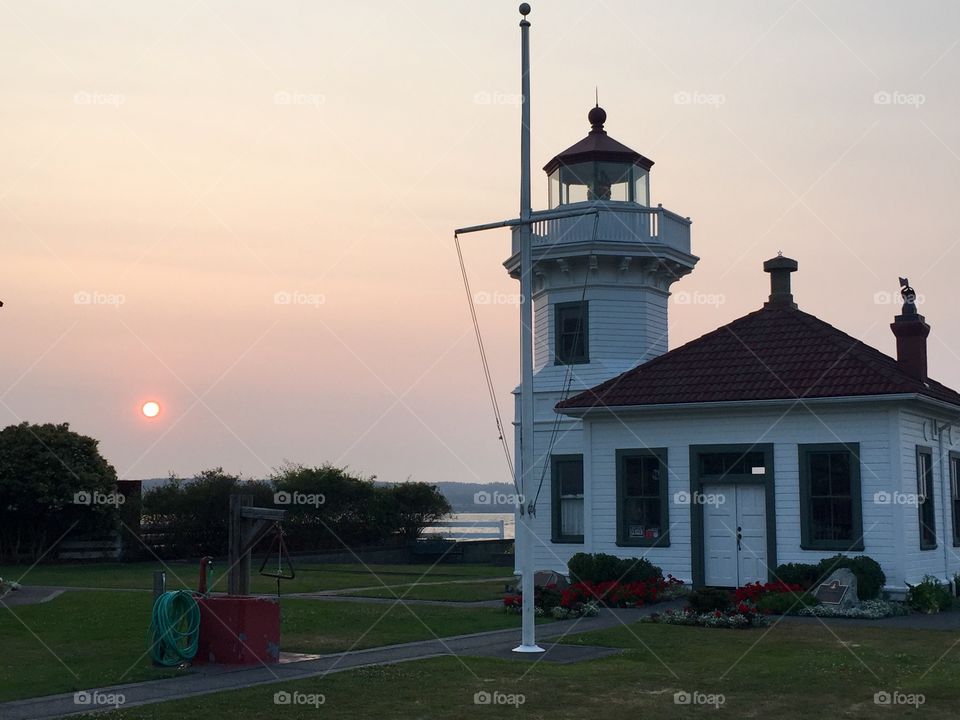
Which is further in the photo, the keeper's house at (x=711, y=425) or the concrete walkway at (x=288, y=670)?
the keeper's house at (x=711, y=425)

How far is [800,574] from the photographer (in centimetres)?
2131

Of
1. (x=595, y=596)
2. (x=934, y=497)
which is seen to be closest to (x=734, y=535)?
(x=595, y=596)

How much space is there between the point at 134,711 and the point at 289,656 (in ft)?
12.8

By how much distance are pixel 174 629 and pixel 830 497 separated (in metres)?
13.2

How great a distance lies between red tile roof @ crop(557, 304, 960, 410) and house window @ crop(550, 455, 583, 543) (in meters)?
2.17

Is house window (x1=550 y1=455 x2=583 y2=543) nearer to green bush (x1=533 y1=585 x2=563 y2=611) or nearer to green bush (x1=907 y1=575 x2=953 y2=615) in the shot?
green bush (x1=533 y1=585 x2=563 y2=611)

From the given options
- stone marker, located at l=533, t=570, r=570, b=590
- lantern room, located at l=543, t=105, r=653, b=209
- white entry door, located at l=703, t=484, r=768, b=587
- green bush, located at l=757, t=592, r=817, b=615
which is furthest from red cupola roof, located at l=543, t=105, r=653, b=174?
green bush, located at l=757, t=592, r=817, b=615

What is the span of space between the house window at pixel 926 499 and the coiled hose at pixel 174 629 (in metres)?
14.2

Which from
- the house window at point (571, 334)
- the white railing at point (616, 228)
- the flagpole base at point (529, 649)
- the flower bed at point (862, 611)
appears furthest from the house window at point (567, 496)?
the flagpole base at point (529, 649)

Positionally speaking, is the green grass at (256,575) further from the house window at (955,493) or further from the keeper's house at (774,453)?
the house window at (955,493)

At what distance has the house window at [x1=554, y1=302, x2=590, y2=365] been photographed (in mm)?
27000

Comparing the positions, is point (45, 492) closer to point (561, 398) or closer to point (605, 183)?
point (561, 398)

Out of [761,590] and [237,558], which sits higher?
[237,558]

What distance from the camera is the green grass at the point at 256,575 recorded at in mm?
25750
